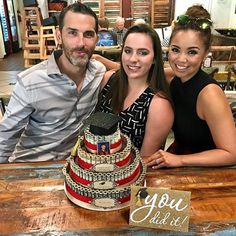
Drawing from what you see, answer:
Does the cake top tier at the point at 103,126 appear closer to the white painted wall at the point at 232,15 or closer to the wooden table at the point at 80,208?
the wooden table at the point at 80,208

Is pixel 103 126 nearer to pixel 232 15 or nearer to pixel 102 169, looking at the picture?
pixel 102 169

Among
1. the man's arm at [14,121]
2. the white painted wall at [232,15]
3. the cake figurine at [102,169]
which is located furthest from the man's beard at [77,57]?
the white painted wall at [232,15]

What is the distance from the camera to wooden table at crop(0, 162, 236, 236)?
2.80 feet

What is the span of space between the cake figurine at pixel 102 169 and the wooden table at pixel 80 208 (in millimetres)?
42

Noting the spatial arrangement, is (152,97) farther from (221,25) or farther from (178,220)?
(221,25)

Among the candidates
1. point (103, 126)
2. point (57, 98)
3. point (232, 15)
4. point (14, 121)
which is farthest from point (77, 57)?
point (232, 15)

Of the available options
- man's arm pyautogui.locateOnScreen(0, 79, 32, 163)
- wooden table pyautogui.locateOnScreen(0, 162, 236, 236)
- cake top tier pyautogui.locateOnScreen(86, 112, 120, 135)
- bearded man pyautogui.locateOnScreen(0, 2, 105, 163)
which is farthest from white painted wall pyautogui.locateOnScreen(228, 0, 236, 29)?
cake top tier pyautogui.locateOnScreen(86, 112, 120, 135)

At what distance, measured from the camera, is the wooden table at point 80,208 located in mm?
853

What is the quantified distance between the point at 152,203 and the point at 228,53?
2.77 metres

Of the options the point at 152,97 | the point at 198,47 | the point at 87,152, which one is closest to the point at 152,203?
the point at 87,152

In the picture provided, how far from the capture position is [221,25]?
7.34 metres

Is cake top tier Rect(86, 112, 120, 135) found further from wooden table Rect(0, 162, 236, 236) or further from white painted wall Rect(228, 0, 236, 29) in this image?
white painted wall Rect(228, 0, 236, 29)

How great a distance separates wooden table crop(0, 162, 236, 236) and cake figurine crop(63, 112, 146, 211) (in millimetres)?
42

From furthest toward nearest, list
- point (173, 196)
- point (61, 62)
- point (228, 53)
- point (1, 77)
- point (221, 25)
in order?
point (221, 25), point (1, 77), point (228, 53), point (61, 62), point (173, 196)
